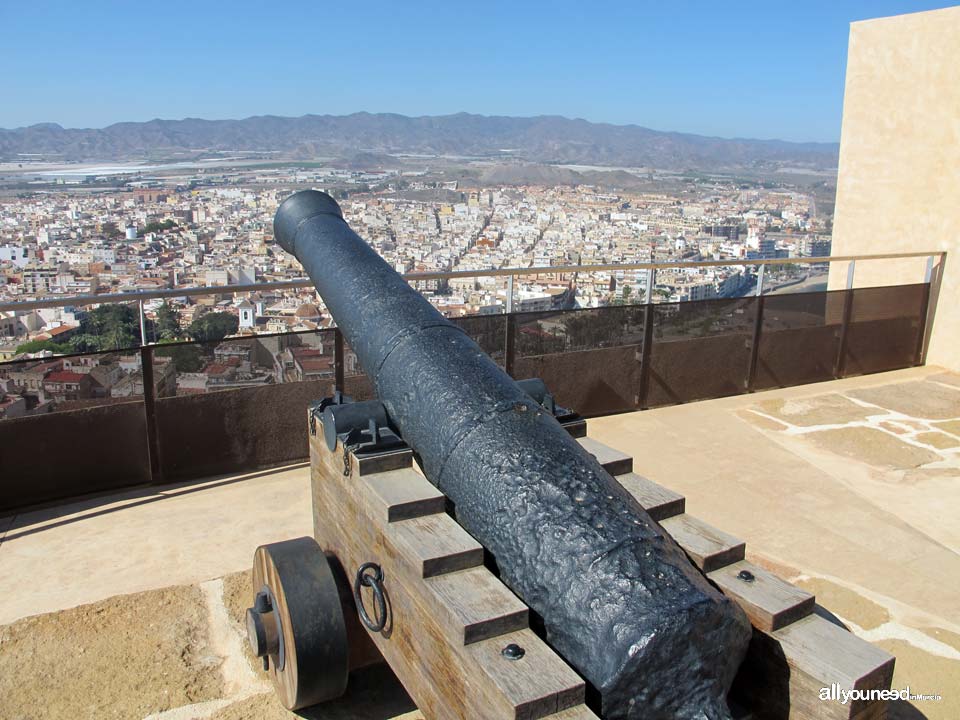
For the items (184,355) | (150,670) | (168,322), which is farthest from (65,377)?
(150,670)

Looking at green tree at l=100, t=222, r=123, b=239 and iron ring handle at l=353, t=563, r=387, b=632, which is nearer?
iron ring handle at l=353, t=563, r=387, b=632

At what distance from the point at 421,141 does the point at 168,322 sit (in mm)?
96373

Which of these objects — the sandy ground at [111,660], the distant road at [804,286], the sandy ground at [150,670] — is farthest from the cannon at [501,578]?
the distant road at [804,286]

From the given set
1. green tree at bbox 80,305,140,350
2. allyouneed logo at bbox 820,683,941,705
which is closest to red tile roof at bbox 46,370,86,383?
green tree at bbox 80,305,140,350

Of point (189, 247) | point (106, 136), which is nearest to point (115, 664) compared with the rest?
point (189, 247)

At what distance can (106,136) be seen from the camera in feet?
274

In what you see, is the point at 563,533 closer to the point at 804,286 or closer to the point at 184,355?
the point at 184,355

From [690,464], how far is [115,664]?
3.57 m

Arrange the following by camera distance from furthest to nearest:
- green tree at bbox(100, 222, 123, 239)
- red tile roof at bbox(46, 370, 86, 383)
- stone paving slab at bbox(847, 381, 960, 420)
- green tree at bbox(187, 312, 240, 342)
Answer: green tree at bbox(100, 222, 123, 239)
stone paving slab at bbox(847, 381, 960, 420)
green tree at bbox(187, 312, 240, 342)
red tile roof at bbox(46, 370, 86, 383)

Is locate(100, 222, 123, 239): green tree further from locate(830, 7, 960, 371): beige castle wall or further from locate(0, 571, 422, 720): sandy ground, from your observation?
locate(0, 571, 422, 720): sandy ground

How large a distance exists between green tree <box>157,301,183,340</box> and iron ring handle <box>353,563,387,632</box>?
3537mm

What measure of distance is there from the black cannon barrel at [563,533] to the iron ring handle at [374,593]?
0.31 m

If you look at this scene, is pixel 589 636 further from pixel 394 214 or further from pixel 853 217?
pixel 394 214

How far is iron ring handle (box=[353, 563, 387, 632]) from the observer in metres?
2.39
